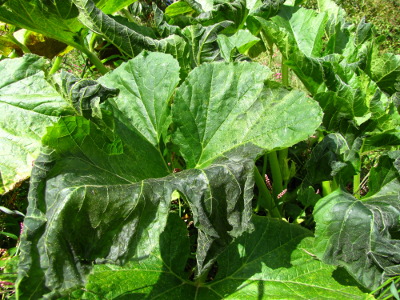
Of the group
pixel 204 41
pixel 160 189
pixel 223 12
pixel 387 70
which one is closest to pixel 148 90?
pixel 204 41

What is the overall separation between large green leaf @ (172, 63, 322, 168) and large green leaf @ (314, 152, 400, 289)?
0.33 m

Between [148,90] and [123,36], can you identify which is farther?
[123,36]

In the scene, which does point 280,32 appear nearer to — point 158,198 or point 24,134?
point 158,198

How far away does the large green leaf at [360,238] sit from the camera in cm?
135

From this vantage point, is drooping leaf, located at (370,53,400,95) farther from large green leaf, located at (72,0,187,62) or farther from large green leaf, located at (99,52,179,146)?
large green leaf, located at (99,52,179,146)

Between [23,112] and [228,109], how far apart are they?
0.79 metres

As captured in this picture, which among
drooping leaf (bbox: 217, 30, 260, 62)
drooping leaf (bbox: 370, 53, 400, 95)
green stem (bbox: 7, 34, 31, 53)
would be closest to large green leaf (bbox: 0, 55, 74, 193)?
green stem (bbox: 7, 34, 31, 53)

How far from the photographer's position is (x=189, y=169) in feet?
4.51

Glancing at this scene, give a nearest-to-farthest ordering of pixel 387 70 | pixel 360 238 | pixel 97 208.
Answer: pixel 97 208 → pixel 360 238 → pixel 387 70

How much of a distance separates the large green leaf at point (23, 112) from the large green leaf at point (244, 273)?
476 mm

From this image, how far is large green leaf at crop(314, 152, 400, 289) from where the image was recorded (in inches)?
53.1

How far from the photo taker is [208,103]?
5.14 ft

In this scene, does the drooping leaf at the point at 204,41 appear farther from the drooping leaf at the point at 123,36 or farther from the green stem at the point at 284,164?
the green stem at the point at 284,164

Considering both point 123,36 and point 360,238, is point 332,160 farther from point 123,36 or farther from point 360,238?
point 123,36
